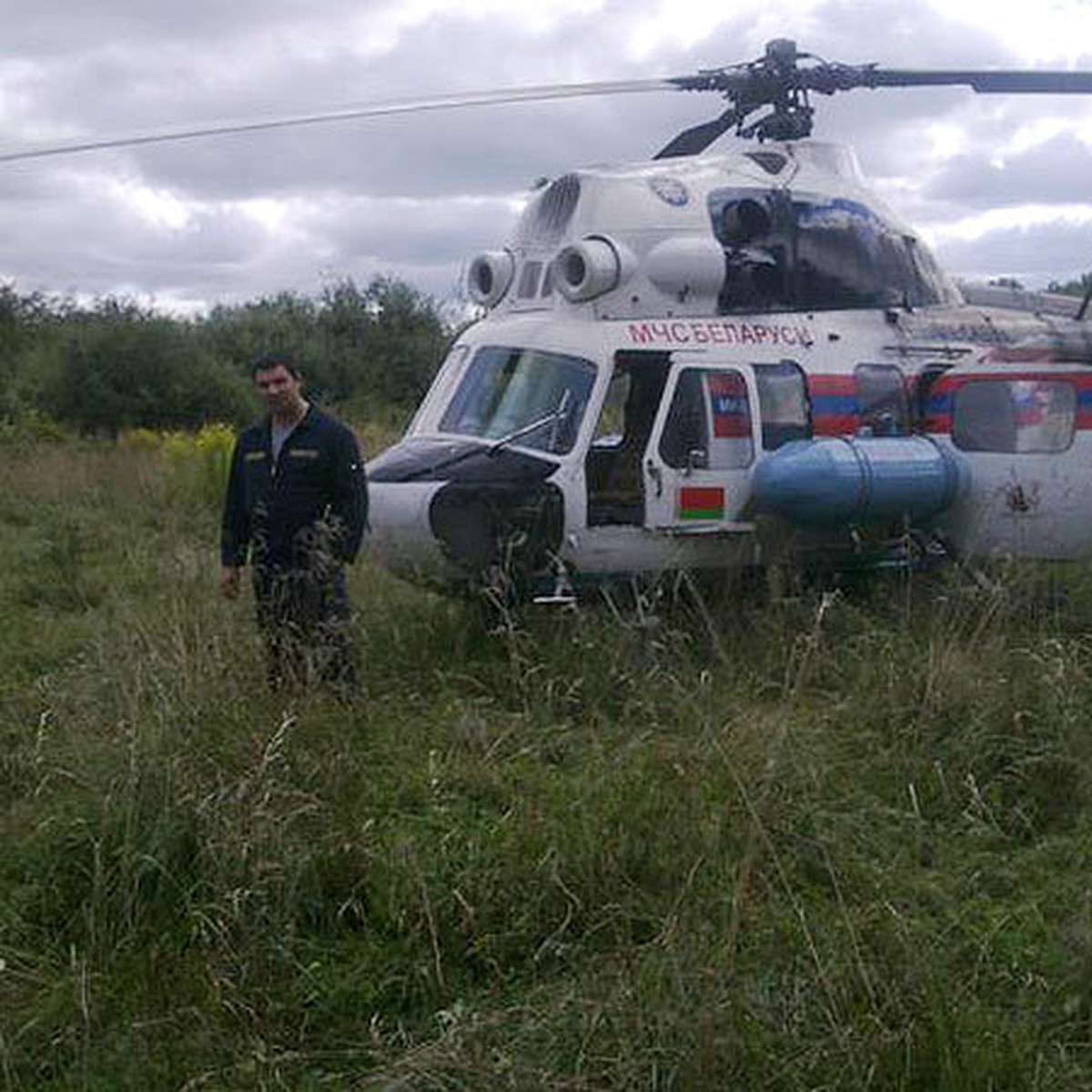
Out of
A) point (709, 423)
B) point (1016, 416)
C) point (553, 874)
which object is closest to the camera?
point (553, 874)

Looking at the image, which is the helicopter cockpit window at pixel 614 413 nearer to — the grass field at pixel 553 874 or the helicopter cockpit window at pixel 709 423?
the helicopter cockpit window at pixel 709 423

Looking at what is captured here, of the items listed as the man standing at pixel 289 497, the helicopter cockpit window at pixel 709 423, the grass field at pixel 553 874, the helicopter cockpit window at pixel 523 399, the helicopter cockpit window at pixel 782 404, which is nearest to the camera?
the grass field at pixel 553 874

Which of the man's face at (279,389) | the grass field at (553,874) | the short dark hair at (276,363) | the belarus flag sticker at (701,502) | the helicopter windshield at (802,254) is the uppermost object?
the helicopter windshield at (802,254)

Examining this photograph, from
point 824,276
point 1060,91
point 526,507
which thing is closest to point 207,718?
point 526,507

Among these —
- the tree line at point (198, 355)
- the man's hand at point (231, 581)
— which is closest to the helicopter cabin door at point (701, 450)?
the man's hand at point (231, 581)

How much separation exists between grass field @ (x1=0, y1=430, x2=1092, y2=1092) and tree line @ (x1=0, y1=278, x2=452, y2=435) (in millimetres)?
20956

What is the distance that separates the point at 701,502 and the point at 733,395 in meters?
0.62

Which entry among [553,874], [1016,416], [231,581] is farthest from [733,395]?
[553,874]

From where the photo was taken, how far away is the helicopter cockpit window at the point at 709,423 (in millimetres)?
8867

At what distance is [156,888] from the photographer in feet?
15.6

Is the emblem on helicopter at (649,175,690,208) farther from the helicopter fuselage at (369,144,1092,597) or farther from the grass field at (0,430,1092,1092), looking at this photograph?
the grass field at (0,430,1092,1092)

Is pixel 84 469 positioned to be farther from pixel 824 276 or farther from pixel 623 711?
pixel 623 711

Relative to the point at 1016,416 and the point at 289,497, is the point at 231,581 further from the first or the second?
the point at 1016,416

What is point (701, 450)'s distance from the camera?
891 centimetres
